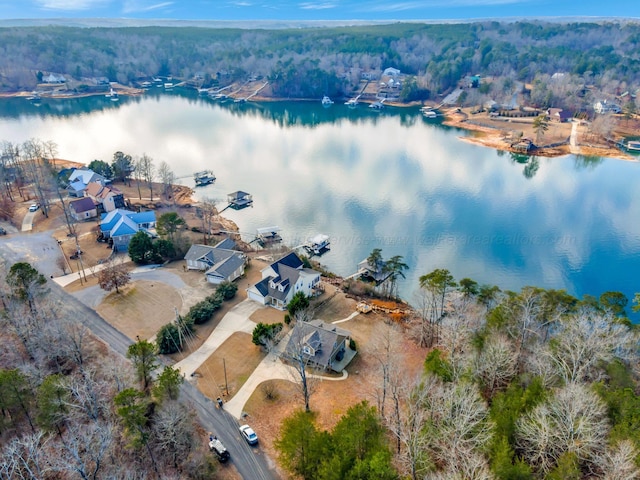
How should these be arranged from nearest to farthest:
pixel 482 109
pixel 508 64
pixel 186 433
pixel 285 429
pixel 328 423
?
pixel 285 429, pixel 186 433, pixel 328 423, pixel 482 109, pixel 508 64

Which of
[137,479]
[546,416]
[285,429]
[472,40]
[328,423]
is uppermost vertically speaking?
[472,40]

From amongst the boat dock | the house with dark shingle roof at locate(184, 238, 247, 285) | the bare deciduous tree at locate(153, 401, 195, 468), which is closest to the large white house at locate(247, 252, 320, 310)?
the house with dark shingle roof at locate(184, 238, 247, 285)

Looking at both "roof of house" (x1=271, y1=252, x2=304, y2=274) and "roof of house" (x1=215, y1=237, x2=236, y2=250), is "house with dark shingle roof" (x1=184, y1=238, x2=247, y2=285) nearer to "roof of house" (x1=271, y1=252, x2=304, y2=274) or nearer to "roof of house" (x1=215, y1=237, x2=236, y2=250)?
"roof of house" (x1=215, y1=237, x2=236, y2=250)

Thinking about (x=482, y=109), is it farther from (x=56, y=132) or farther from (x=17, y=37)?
(x=17, y=37)

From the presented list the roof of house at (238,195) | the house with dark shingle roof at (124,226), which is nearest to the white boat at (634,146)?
the roof of house at (238,195)

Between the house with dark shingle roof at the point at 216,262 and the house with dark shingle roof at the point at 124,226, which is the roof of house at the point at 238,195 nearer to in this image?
the house with dark shingle roof at the point at 124,226

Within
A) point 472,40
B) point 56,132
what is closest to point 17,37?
point 56,132
